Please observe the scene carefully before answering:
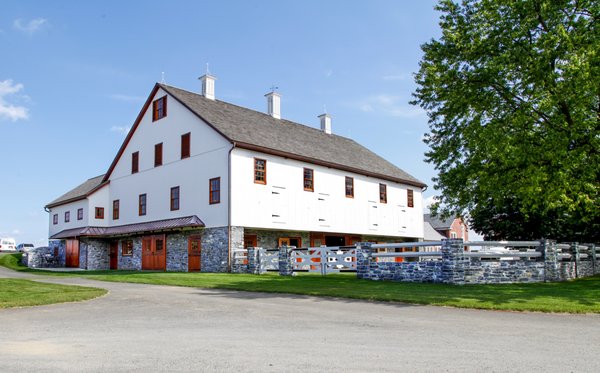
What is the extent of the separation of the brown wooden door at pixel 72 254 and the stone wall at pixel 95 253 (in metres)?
1.82

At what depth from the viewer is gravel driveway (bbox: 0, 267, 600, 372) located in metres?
6.93

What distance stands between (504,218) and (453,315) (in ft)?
97.9

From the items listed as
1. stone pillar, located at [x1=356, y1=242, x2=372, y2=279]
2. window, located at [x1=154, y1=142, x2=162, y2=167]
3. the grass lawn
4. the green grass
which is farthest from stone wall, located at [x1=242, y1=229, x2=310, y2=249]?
the green grass

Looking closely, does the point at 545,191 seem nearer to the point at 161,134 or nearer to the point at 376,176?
the point at 376,176

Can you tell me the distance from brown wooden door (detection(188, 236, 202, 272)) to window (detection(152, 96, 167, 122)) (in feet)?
29.5

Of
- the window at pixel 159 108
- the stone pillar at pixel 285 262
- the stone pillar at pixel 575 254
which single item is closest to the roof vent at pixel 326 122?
the window at pixel 159 108

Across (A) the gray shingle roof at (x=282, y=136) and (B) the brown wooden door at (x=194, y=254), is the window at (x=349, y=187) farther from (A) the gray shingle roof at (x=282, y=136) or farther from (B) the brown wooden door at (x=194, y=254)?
(B) the brown wooden door at (x=194, y=254)

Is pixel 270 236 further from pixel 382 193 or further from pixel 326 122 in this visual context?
pixel 326 122

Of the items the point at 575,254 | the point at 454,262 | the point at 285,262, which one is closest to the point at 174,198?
the point at 285,262

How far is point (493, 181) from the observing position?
787 inches

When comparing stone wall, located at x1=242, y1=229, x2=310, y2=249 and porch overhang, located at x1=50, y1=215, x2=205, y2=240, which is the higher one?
porch overhang, located at x1=50, y1=215, x2=205, y2=240

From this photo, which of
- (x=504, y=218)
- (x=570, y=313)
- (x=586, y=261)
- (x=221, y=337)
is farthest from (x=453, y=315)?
(x=504, y=218)

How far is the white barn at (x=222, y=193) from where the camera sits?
29.6 meters

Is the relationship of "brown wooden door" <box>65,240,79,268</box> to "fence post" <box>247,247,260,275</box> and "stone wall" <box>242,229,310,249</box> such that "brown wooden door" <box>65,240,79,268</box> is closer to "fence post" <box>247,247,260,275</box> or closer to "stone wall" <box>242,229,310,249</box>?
"stone wall" <box>242,229,310,249</box>
